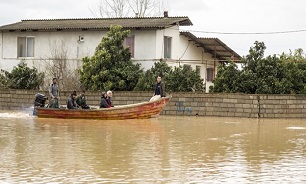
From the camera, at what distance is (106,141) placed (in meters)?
18.3

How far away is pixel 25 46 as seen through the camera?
41.4m

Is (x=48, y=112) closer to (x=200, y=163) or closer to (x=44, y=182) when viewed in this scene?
(x=200, y=163)

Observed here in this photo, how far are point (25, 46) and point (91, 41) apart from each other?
Result: 4770mm

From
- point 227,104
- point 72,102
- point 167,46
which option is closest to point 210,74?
point 167,46

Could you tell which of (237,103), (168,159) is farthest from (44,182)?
(237,103)

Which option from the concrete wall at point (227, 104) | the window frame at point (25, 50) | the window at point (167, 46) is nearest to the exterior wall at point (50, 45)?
the window frame at point (25, 50)

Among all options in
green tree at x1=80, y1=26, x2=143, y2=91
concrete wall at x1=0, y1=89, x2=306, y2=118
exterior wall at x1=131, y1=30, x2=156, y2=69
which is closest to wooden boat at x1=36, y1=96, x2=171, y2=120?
concrete wall at x1=0, y1=89, x2=306, y2=118

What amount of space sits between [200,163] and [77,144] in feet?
15.1

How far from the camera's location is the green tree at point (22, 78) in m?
36.9

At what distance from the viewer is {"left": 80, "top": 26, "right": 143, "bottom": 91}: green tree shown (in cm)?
3503

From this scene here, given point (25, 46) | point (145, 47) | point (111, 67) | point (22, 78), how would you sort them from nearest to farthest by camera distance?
point (111, 67)
point (22, 78)
point (145, 47)
point (25, 46)

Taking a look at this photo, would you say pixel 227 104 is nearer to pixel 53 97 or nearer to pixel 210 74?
pixel 53 97

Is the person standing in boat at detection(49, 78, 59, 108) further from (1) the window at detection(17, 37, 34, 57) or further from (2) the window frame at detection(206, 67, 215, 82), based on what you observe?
(2) the window frame at detection(206, 67, 215, 82)

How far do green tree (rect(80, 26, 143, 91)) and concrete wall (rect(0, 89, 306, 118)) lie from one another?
1605 mm
